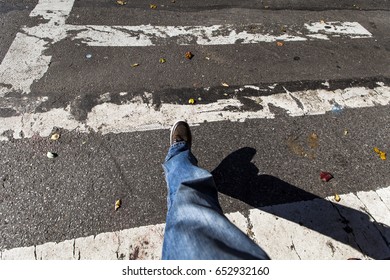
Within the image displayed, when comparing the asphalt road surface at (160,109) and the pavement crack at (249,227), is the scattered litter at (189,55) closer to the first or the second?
the asphalt road surface at (160,109)

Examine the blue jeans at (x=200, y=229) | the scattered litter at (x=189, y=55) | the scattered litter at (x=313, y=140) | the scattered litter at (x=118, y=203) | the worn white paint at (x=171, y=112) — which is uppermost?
the scattered litter at (x=189, y=55)

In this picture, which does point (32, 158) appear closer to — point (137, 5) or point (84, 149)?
point (84, 149)

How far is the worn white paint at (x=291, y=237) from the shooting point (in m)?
2.32

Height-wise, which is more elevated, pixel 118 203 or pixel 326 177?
pixel 326 177

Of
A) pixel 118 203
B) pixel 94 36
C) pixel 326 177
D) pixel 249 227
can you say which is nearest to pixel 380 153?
pixel 326 177

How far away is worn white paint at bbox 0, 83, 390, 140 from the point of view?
3.05 meters

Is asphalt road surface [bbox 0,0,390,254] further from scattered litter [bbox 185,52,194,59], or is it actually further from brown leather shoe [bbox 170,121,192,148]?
brown leather shoe [bbox 170,121,192,148]

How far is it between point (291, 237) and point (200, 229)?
1285mm

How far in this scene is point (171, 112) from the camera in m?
3.32

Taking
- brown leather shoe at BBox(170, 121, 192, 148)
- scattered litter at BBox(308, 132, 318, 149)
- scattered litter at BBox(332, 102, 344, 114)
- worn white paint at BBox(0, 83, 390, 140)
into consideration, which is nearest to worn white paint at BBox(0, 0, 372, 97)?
worn white paint at BBox(0, 83, 390, 140)

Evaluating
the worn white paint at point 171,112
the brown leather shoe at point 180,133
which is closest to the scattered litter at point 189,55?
the worn white paint at point 171,112

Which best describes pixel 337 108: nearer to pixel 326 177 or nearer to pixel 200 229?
pixel 326 177

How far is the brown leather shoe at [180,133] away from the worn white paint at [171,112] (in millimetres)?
255

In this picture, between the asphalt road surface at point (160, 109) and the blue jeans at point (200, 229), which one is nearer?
the blue jeans at point (200, 229)
